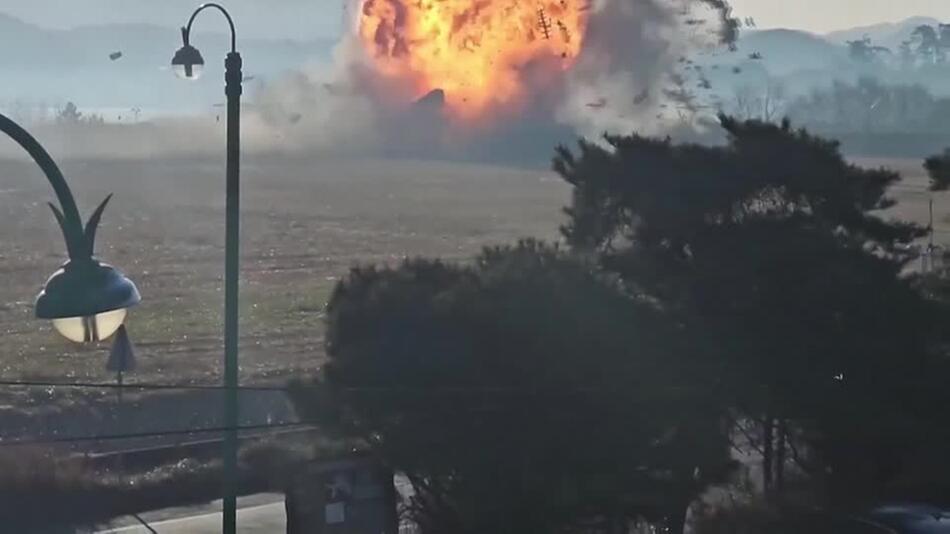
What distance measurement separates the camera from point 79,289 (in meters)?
5.66

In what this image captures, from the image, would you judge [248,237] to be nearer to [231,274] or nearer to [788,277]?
[788,277]

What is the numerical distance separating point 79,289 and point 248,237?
145 ft

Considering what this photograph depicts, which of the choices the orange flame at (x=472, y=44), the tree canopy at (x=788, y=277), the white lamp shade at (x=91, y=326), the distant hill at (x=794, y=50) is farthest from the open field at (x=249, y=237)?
the distant hill at (x=794, y=50)

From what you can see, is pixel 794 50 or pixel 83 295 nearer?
pixel 83 295

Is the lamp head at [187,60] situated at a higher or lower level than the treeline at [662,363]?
higher

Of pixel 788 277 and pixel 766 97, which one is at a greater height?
pixel 766 97

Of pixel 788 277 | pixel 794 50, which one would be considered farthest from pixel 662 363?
pixel 794 50

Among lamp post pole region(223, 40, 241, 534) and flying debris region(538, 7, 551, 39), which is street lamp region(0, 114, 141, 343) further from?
flying debris region(538, 7, 551, 39)

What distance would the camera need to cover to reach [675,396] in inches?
571

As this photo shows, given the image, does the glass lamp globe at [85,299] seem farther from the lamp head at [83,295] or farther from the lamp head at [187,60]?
the lamp head at [187,60]

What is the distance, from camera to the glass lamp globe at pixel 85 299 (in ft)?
18.5

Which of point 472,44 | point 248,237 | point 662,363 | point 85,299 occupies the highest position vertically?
point 472,44

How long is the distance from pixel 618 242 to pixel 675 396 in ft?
19.2

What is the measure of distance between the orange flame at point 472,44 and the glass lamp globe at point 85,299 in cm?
4538
